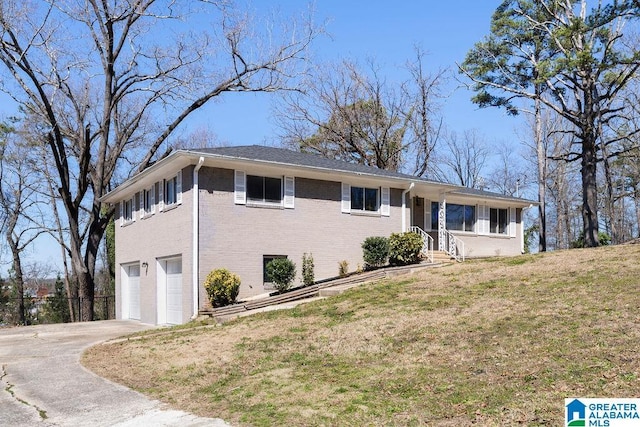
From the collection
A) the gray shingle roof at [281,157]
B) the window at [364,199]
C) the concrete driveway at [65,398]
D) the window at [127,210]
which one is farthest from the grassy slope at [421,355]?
the window at [127,210]

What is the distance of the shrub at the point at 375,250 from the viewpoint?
19.5 m

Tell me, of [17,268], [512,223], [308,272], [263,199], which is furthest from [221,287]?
[17,268]

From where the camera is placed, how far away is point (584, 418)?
5527 millimetres

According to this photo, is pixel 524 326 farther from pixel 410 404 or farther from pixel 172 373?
pixel 172 373

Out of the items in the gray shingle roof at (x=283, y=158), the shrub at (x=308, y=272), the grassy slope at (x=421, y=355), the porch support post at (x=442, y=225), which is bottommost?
the grassy slope at (x=421, y=355)

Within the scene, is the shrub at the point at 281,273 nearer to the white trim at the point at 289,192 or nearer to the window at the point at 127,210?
the white trim at the point at 289,192

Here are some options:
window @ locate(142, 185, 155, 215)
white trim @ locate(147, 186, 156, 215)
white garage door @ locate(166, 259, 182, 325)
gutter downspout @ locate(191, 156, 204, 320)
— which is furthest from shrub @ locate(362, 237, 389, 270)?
window @ locate(142, 185, 155, 215)

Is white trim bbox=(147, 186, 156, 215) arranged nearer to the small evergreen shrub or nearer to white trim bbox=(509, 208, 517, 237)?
the small evergreen shrub

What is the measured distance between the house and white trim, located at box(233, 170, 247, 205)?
3cm

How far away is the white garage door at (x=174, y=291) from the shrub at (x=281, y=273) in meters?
3.35

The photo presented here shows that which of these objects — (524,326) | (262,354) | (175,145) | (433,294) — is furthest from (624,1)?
(175,145)

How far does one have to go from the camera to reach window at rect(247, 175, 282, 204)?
1841 centimetres

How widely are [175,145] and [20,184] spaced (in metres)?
10.3

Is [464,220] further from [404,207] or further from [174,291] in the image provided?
[174,291]
